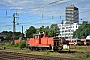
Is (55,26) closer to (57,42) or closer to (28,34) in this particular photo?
(28,34)

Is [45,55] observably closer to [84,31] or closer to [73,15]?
[73,15]

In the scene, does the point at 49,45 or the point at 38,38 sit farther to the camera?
the point at 38,38

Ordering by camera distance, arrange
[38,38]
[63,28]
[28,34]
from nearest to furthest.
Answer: [38,38] < [28,34] < [63,28]

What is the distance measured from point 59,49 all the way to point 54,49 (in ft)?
3.52

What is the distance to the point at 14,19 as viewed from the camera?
189 ft

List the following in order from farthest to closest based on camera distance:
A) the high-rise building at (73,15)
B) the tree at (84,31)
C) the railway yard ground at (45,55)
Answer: the tree at (84,31)
the high-rise building at (73,15)
the railway yard ground at (45,55)

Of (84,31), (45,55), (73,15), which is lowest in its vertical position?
(45,55)

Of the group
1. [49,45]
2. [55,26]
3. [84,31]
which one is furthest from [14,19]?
[55,26]

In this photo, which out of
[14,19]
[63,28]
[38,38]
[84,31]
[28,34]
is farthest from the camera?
[63,28]

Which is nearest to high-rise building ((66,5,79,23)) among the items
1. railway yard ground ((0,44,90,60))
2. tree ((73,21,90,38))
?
tree ((73,21,90,38))

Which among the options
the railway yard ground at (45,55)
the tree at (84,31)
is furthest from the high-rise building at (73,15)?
the railway yard ground at (45,55)

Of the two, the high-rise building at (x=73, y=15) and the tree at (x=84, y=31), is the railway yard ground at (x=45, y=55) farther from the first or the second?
the tree at (x=84, y=31)

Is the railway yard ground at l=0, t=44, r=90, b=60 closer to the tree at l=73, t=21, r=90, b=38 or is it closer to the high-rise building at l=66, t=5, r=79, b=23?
the high-rise building at l=66, t=5, r=79, b=23

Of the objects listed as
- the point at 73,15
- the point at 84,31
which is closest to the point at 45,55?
the point at 73,15
